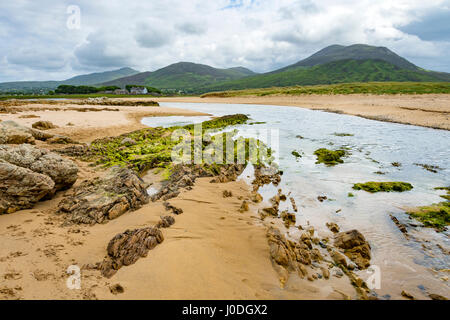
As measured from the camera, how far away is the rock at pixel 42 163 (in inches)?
270

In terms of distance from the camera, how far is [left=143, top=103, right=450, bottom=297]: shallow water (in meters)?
5.16

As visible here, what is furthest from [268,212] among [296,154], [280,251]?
[296,154]

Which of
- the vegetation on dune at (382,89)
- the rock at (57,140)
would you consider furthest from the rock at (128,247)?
the vegetation on dune at (382,89)

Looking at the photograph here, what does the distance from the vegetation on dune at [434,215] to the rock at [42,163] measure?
11780 millimetres

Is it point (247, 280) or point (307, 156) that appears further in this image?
point (307, 156)

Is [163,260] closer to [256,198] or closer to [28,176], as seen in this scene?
[256,198]

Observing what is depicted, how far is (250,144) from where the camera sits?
15883 millimetres

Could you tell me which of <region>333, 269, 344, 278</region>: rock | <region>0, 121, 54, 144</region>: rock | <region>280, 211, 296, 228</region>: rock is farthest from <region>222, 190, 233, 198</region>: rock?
<region>0, 121, 54, 144</region>: rock

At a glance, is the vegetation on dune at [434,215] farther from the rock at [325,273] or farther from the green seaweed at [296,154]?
the green seaweed at [296,154]

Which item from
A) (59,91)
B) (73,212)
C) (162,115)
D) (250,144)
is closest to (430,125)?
(250,144)

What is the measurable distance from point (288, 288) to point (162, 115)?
36.9 meters

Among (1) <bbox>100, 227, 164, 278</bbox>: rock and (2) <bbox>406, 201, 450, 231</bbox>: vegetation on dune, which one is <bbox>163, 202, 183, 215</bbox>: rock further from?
(2) <bbox>406, 201, 450, 231</bbox>: vegetation on dune

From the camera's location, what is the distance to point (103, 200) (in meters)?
6.75
